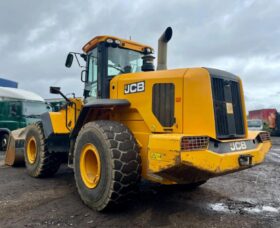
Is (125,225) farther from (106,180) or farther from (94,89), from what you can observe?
(94,89)

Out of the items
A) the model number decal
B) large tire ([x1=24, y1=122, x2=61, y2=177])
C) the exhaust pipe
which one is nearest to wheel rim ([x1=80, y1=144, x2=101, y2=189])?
the model number decal

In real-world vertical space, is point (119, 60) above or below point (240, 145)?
above

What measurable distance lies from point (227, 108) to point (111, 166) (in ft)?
5.86

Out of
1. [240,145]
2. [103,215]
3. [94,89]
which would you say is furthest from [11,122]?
[240,145]

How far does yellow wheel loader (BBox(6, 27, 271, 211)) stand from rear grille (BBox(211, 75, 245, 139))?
0.01 metres

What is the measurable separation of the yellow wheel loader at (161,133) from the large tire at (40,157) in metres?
1.54

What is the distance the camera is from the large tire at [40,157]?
657cm

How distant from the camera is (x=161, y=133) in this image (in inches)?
168

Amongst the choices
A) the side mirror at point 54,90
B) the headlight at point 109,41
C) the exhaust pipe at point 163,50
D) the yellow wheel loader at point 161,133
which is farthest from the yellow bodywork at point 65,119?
the exhaust pipe at point 163,50

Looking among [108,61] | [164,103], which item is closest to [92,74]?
[108,61]

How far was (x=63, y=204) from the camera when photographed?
4.86 metres

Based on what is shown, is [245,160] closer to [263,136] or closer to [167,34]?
[263,136]

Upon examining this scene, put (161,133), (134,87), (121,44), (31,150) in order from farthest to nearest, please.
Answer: (31,150) < (121,44) < (134,87) < (161,133)

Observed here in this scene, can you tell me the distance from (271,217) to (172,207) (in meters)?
1.35
